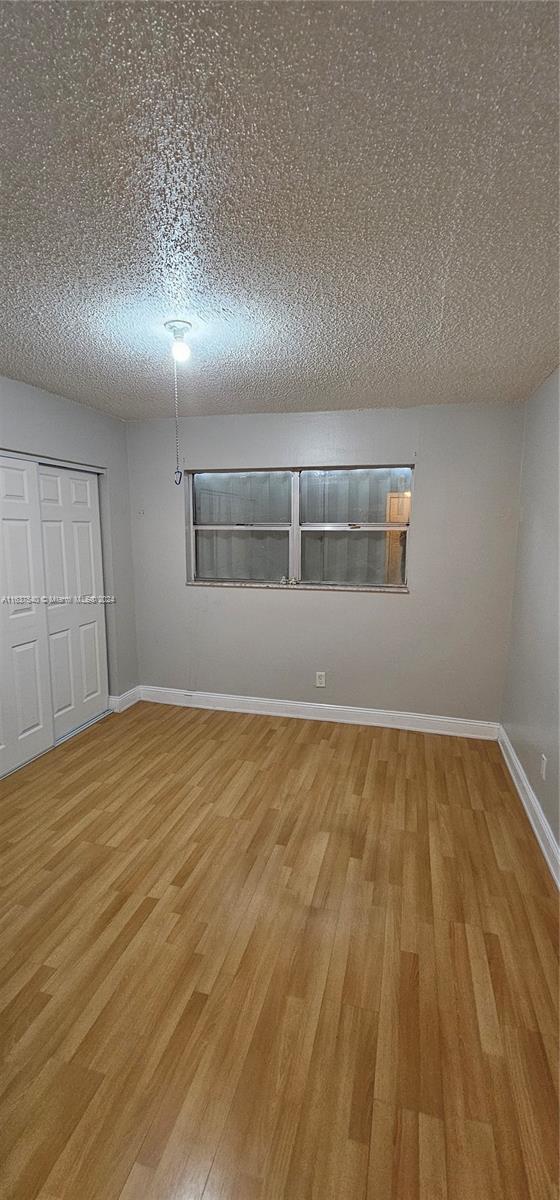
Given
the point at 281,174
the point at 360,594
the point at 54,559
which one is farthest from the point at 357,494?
the point at 281,174

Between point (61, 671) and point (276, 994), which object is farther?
point (61, 671)

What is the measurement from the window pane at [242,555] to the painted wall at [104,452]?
69 cm

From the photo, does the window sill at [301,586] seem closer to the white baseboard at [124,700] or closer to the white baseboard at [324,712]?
the white baseboard at [324,712]

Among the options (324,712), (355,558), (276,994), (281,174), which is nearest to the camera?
(281,174)

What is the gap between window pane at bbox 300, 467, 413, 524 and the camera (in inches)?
144

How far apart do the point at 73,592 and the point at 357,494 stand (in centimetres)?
235

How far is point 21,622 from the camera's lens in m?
3.12

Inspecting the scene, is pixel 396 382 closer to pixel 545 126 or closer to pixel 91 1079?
pixel 545 126

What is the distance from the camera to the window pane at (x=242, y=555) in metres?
3.99

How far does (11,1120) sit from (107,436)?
3800 millimetres

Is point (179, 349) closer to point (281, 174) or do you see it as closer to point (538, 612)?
point (281, 174)

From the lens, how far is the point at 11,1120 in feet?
4.14

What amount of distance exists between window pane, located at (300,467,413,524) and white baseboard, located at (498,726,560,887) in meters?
1.83

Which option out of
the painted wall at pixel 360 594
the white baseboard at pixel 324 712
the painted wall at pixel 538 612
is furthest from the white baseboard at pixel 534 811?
the painted wall at pixel 360 594
